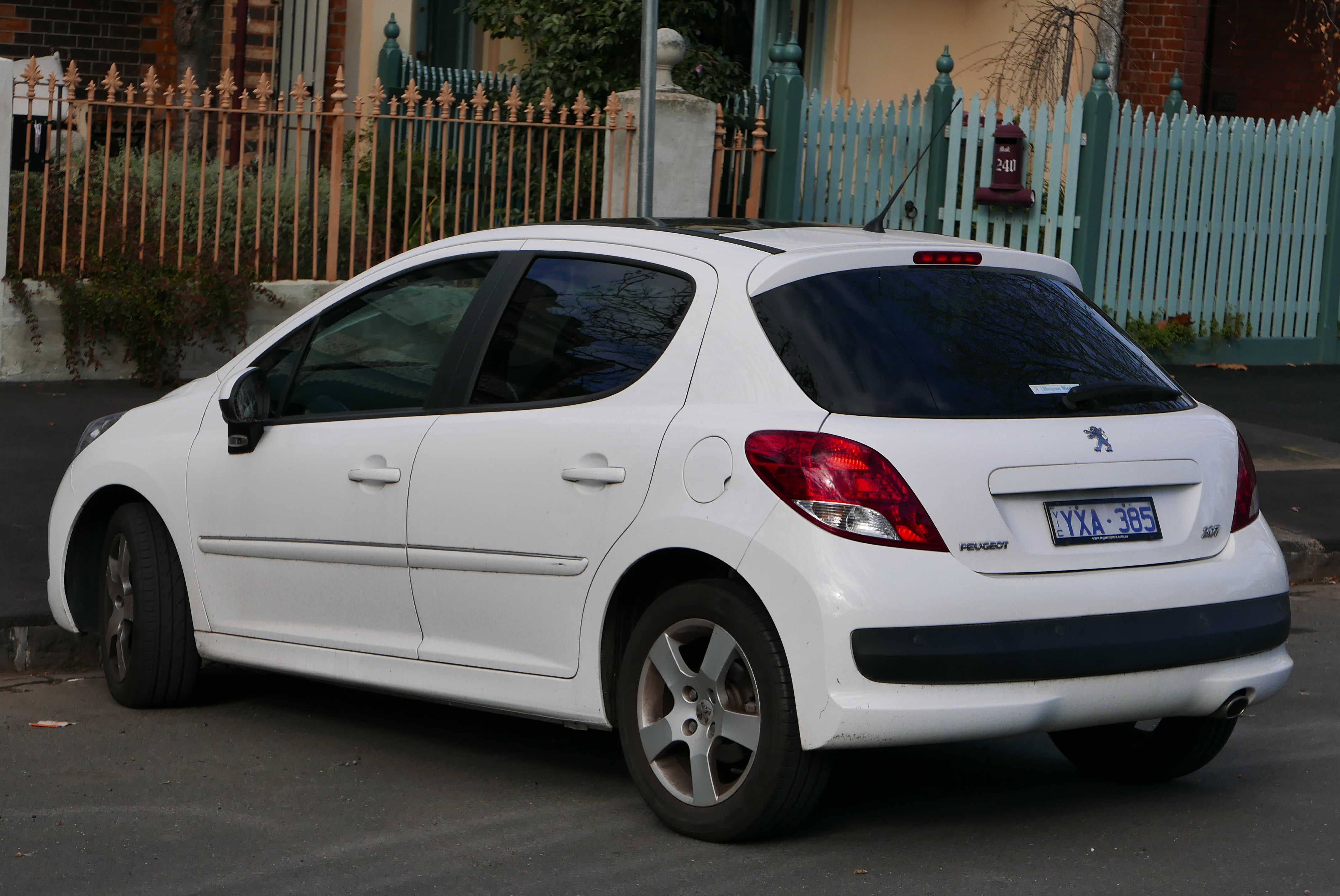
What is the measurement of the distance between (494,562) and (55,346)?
7274 millimetres

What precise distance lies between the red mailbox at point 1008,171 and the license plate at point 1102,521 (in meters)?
9.38

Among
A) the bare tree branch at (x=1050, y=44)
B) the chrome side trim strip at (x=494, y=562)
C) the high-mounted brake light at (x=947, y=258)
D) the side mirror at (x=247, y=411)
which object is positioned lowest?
the chrome side trim strip at (x=494, y=562)

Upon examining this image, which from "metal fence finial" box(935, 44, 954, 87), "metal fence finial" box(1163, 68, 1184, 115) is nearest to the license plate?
"metal fence finial" box(935, 44, 954, 87)

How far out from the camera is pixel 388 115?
38.3 ft

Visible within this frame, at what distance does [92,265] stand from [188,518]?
6.01 metres

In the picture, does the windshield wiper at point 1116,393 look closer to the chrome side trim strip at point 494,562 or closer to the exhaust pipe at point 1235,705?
the exhaust pipe at point 1235,705

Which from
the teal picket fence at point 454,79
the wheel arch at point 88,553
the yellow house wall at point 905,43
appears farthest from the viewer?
the yellow house wall at point 905,43

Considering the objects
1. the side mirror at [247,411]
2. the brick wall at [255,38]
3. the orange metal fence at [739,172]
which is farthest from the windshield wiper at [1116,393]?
the brick wall at [255,38]

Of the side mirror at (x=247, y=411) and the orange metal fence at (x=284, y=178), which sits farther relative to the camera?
the orange metal fence at (x=284, y=178)

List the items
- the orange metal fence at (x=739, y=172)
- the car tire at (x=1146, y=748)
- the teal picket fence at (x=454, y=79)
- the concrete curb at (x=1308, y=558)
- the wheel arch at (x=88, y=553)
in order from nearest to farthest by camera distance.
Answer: the car tire at (x=1146, y=748), the wheel arch at (x=88, y=553), the concrete curb at (x=1308, y=558), the orange metal fence at (x=739, y=172), the teal picket fence at (x=454, y=79)

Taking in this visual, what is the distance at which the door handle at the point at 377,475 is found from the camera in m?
4.80

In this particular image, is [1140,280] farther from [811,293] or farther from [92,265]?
[811,293]

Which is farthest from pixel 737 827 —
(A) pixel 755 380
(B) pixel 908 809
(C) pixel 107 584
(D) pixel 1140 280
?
(D) pixel 1140 280

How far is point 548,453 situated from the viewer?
444 centimetres
